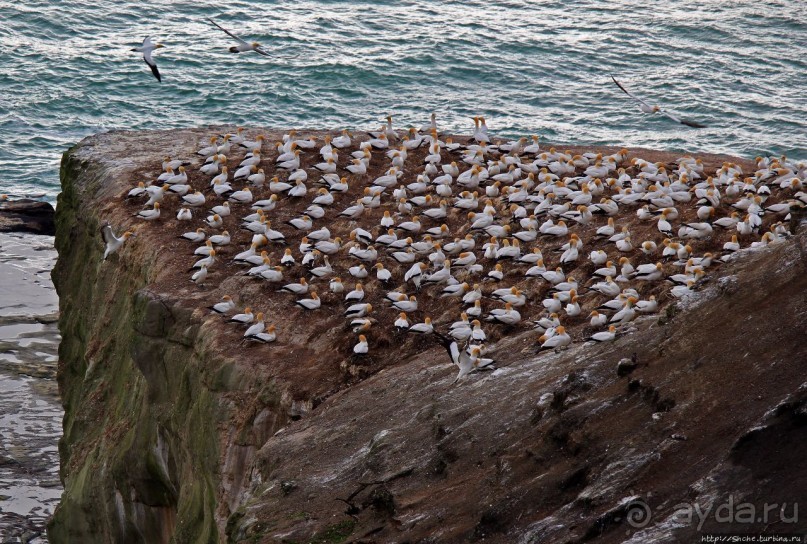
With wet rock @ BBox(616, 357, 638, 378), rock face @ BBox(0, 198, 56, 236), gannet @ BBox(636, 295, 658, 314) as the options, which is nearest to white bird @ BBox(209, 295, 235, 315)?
gannet @ BBox(636, 295, 658, 314)

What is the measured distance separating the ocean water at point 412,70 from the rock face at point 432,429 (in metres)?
19.7

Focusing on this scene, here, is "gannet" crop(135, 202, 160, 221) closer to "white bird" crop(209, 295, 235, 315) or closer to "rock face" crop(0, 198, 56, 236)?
"white bird" crop(209, 295, 235, 315)

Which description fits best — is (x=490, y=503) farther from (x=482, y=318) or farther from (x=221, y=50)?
(x=221, y=50)

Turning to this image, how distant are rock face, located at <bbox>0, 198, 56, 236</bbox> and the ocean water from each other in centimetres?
199

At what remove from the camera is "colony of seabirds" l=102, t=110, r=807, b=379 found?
1689 cm

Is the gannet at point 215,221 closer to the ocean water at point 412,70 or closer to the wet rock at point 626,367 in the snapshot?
the wet rock at point 626,367

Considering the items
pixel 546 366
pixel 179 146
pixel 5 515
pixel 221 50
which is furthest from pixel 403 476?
pixel 221 50

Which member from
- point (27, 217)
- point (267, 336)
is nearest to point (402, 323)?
point (267, 336)

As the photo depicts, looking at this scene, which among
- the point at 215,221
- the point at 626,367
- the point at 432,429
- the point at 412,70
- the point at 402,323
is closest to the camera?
the point at 626,367

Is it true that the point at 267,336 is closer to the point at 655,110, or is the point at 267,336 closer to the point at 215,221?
the point at 215,221

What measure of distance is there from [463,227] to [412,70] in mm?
A: 28051

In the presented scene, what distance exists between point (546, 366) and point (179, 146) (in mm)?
14180

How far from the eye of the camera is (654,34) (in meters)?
50.9

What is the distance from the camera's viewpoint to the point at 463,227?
65.9ft
